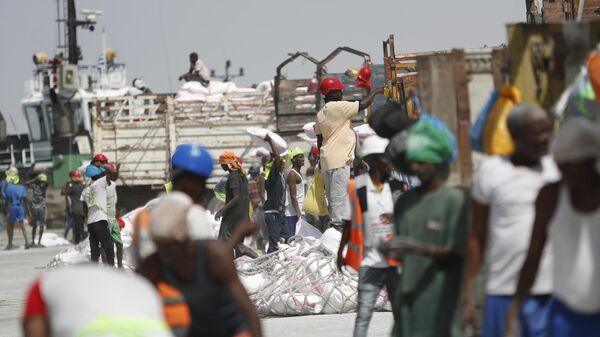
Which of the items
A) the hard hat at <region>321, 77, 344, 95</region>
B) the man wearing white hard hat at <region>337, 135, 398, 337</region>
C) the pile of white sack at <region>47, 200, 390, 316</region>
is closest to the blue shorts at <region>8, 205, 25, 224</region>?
the pile of white sack at <region>47, 200, 390, 316</region>

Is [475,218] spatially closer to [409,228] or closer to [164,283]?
[409,228]

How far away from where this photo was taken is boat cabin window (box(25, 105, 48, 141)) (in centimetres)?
4994

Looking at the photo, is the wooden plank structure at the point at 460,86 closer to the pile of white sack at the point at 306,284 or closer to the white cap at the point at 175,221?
the white cap at the point at 175,221

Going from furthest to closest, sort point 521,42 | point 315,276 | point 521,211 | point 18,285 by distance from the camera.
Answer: point 18,285 → point 315,276 → point 521,42 → point 521,211

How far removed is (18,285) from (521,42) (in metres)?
13.7

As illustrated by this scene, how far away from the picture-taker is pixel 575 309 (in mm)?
5246

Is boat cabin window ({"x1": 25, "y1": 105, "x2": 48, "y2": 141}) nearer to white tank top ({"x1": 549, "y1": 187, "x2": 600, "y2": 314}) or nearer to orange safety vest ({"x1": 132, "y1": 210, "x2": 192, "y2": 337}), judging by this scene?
orange safety vest ({"x1": 132, "y1": 210, "x2": 192, "y2": 337})

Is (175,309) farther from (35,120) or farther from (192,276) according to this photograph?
(35,120)

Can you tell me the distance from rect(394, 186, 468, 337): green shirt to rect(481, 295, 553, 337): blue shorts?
20 centimetres

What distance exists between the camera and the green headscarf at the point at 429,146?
609cm

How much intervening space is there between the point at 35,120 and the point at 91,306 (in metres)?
46.9

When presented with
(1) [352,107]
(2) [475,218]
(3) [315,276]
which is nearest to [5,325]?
(3) [315,276]

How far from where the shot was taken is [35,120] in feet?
164

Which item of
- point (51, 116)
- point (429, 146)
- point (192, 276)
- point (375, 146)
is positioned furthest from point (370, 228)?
point (51, 116)
